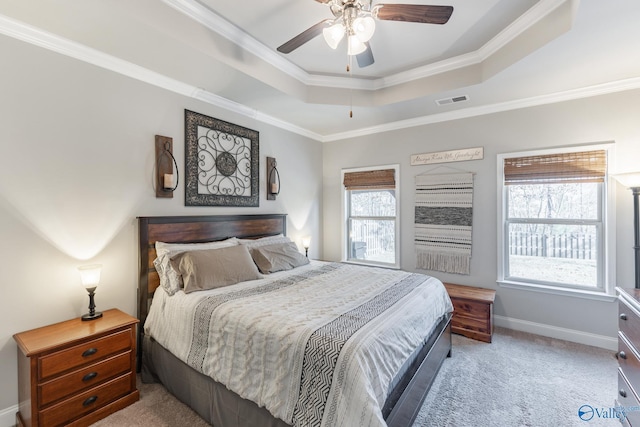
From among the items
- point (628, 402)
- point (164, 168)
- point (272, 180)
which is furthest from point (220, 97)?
point (628, 402)

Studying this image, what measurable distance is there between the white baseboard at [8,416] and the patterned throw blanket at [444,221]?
4201 mm

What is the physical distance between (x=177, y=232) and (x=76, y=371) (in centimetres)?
130

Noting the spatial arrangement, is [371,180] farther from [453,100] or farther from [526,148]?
[526,148]

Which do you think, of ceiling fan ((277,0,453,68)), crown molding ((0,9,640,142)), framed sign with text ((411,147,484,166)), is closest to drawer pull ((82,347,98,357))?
crown molding ((0,9,640,142))

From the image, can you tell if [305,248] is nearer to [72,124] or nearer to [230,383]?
[230,383]

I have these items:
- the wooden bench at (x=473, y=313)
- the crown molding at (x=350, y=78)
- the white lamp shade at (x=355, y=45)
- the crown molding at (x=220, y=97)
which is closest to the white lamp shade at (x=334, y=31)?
the white lamp shade at (x=355, y=45)

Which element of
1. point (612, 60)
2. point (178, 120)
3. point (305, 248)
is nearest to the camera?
point (612, 60)

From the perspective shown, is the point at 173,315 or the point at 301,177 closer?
the point at 173,315

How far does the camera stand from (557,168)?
10.2ft

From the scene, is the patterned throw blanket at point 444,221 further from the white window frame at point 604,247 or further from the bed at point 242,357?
the bed at point 242,357

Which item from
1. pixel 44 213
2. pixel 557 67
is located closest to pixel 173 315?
pixel 44 213

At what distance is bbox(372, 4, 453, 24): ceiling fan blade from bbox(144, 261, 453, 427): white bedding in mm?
1928

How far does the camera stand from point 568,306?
122 inches

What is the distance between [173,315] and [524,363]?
321 centimetres
